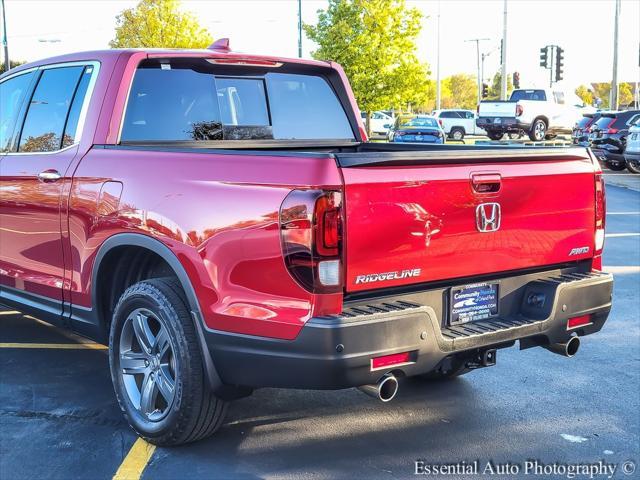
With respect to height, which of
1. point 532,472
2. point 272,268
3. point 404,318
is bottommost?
point 532,472

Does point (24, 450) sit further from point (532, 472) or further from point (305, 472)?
point (532, 472)

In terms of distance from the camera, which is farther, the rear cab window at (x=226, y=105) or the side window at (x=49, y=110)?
the side window at (x=49, y=110)

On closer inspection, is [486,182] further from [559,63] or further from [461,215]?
[559,63]

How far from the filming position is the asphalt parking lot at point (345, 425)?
393 centimetres

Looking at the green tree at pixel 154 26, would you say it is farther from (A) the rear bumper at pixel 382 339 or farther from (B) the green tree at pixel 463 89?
(B) the green tree at pixel 463 89

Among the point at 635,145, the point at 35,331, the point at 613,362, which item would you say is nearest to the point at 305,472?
the point at 613,362

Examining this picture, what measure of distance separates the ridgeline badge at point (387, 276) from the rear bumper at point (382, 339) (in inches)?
4.1

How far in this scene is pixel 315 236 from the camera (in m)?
3.34

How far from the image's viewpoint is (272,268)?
11.3 feet

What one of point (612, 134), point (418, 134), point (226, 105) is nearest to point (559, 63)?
point (418, 134)

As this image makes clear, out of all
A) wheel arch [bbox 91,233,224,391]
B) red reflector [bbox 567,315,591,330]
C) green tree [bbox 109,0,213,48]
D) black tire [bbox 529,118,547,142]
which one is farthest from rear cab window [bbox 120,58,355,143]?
green tree [bbox 109,0,213,48]

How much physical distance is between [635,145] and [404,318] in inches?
725

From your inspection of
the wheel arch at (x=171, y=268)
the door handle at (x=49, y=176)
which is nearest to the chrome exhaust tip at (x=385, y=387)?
the wheel arch at (x=171, y=268)

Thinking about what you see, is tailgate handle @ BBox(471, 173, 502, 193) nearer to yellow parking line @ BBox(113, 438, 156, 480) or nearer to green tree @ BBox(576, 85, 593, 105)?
yellow parking line @ BBox(113, 438, 156, 480)
